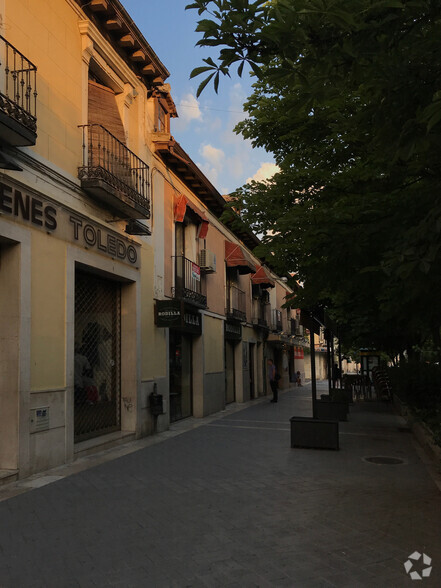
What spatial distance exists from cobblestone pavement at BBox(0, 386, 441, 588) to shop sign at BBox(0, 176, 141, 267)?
387 cm

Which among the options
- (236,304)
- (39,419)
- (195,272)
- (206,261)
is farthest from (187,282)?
(39,419)

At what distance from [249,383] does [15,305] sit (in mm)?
17332

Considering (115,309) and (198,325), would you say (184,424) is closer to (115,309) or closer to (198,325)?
(198,325)

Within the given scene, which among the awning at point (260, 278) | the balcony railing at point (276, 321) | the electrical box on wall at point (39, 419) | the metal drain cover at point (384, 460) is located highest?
the awning at point (260, 278)

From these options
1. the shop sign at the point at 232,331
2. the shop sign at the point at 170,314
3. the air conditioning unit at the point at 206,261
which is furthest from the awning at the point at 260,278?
the shop sign at the point at 170,314

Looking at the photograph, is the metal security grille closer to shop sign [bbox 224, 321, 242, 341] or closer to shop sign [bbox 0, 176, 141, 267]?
shop sign [bbox 0, 176, 141, 267]

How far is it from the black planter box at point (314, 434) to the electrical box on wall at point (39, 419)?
4.75 meters

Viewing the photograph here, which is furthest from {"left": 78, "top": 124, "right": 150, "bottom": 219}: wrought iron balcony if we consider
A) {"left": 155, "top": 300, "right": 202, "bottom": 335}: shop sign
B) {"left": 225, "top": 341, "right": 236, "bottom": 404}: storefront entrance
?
{"left": 225, "top": 341, "right": 236, "bottom": 404}: storefront entrance

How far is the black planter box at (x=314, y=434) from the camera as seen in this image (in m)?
9.70

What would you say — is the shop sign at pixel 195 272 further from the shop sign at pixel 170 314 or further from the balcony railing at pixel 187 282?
the shop sign at pixel 170 314

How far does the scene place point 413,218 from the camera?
16.6 feet

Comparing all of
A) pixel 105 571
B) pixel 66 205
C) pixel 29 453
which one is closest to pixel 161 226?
pixel 66 205

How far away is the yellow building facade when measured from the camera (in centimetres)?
735

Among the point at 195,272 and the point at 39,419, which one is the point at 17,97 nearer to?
the point at 39,419
